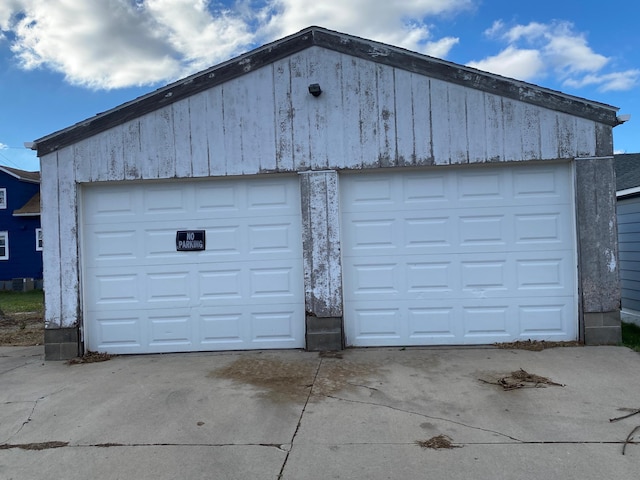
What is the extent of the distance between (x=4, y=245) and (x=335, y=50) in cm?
2278

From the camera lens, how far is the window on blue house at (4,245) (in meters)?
23.5

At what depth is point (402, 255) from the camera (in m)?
6.91

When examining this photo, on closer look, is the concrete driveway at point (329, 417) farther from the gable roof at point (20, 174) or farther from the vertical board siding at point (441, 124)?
the gable roof at point (20, 174)

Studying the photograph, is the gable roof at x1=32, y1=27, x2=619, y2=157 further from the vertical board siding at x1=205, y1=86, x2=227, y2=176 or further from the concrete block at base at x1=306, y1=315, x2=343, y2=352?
A: the concrete block at base at x1=306, y1=315, x2=343, y2=352

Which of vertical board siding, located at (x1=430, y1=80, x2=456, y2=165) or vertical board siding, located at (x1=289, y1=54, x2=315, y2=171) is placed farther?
vertical board siding, located at (x1=289, y1=54, x2=315, y2=171)

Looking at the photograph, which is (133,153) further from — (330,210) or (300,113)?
(330,210)

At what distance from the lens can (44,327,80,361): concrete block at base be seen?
277 inches

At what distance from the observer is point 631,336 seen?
7.52 m

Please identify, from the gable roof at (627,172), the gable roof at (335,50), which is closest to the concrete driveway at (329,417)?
the gable roof at (335,50)

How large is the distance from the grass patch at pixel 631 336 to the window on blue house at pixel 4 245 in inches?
986

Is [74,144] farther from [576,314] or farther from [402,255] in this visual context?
[576,314]

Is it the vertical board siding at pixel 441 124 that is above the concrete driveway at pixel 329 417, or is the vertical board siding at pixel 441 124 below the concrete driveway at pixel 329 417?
above

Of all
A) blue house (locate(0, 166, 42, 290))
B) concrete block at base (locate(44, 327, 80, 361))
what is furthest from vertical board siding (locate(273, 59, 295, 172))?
blue house (locate(0, 166, 42, 290))

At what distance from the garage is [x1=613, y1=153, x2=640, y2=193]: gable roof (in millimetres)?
3062
